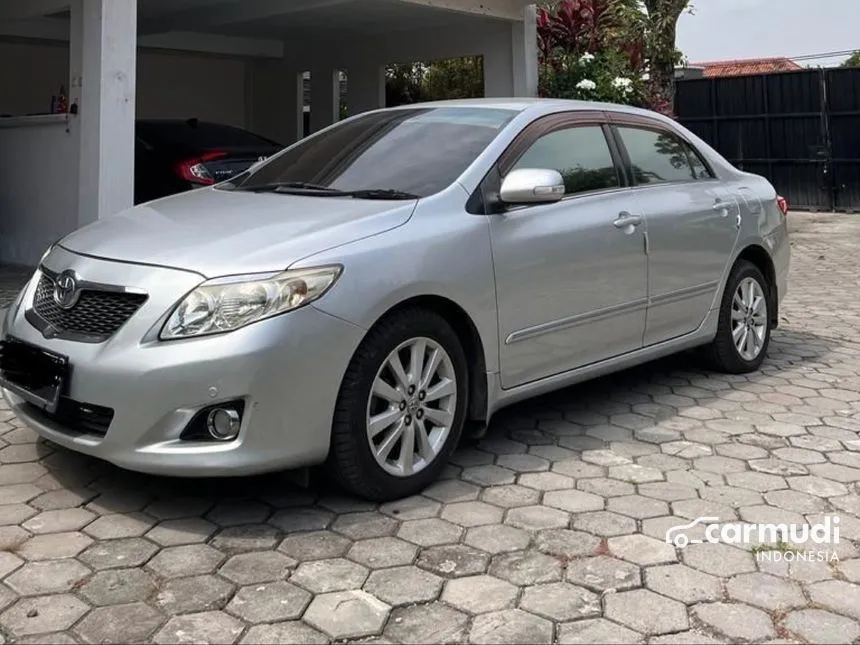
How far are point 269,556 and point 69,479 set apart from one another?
110cm

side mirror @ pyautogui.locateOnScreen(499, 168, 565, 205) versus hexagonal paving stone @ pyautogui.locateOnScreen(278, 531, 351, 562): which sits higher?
side mirror @ pyautogui.locateOnScreen(499, 168, 565, 205)

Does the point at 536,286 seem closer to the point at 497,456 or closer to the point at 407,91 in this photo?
the point at 497,456

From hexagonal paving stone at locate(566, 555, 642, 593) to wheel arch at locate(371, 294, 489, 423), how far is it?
94cm

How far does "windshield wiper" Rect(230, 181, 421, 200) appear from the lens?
377 cm

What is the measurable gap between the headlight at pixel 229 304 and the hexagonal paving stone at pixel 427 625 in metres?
1.07

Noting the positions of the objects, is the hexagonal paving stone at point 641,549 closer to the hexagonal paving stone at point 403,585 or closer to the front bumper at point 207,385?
the hexagonal paving stone at point 403,585

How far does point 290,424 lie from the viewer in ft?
10.2

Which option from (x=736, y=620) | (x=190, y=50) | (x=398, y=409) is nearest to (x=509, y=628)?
(x=736, y=620)

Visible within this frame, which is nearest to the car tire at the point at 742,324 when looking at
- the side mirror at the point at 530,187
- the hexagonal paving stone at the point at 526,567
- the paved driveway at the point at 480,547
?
the paved driveway at the point at 480,547

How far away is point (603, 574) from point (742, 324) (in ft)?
9.62

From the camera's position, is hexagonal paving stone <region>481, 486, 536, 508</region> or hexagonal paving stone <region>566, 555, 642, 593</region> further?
hexagonal paving stone <region>481, 486, 536, 508</region>

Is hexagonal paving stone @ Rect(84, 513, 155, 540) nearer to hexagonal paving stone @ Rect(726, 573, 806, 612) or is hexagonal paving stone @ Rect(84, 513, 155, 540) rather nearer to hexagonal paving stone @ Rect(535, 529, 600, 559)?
hexagonal paving stone @ Rect(535, 529, 600, 559)

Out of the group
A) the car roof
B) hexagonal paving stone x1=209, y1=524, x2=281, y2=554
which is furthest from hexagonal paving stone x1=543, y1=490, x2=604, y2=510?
the car roof

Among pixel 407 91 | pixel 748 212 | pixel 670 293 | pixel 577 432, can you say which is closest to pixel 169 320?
pixel 577 432
